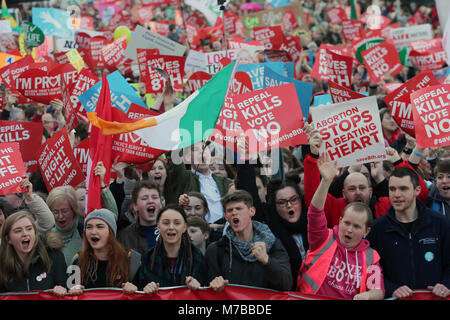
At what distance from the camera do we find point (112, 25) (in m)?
17.2

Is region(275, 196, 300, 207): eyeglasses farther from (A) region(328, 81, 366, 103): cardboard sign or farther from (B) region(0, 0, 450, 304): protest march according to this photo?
(A) region(328, 81, 366, 103): cardboard sign

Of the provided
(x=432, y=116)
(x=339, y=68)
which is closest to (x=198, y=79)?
(x=339, y=68)

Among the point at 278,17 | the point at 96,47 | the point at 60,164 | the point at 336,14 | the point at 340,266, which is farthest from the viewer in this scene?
the point at 336,14

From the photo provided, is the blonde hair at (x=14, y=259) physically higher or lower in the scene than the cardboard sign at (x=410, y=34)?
lower

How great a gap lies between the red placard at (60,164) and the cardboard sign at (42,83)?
1970 mm

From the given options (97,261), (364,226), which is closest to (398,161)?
(364,226)

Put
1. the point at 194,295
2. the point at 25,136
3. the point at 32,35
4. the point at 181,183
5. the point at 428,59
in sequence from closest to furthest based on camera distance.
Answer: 1. the point at 194,295
2. the point at 181,183
3. the point at 25,136
4. the point at 428,59
5. the point at 32,35

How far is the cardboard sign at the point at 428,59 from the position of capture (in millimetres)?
11559

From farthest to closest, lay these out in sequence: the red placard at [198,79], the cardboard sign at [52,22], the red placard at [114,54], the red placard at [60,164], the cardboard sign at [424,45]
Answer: the cardboard sign at [52,22], the cardboard sign at [424,45], the red placard at [114,54], the red placard at [198,79], the red placard at [60,164]

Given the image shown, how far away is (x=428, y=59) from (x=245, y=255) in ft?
26.9

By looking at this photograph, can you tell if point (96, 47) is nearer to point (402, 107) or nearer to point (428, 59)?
point (428, 59)

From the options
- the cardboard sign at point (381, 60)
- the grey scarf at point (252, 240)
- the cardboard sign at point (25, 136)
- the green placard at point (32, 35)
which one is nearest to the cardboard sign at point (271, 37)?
the cardboard sign at point (381, 60)

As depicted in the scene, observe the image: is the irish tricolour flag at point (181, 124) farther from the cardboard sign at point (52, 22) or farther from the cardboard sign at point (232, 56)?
the cardboard sign at point (52, 22)

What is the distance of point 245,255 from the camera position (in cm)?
453
